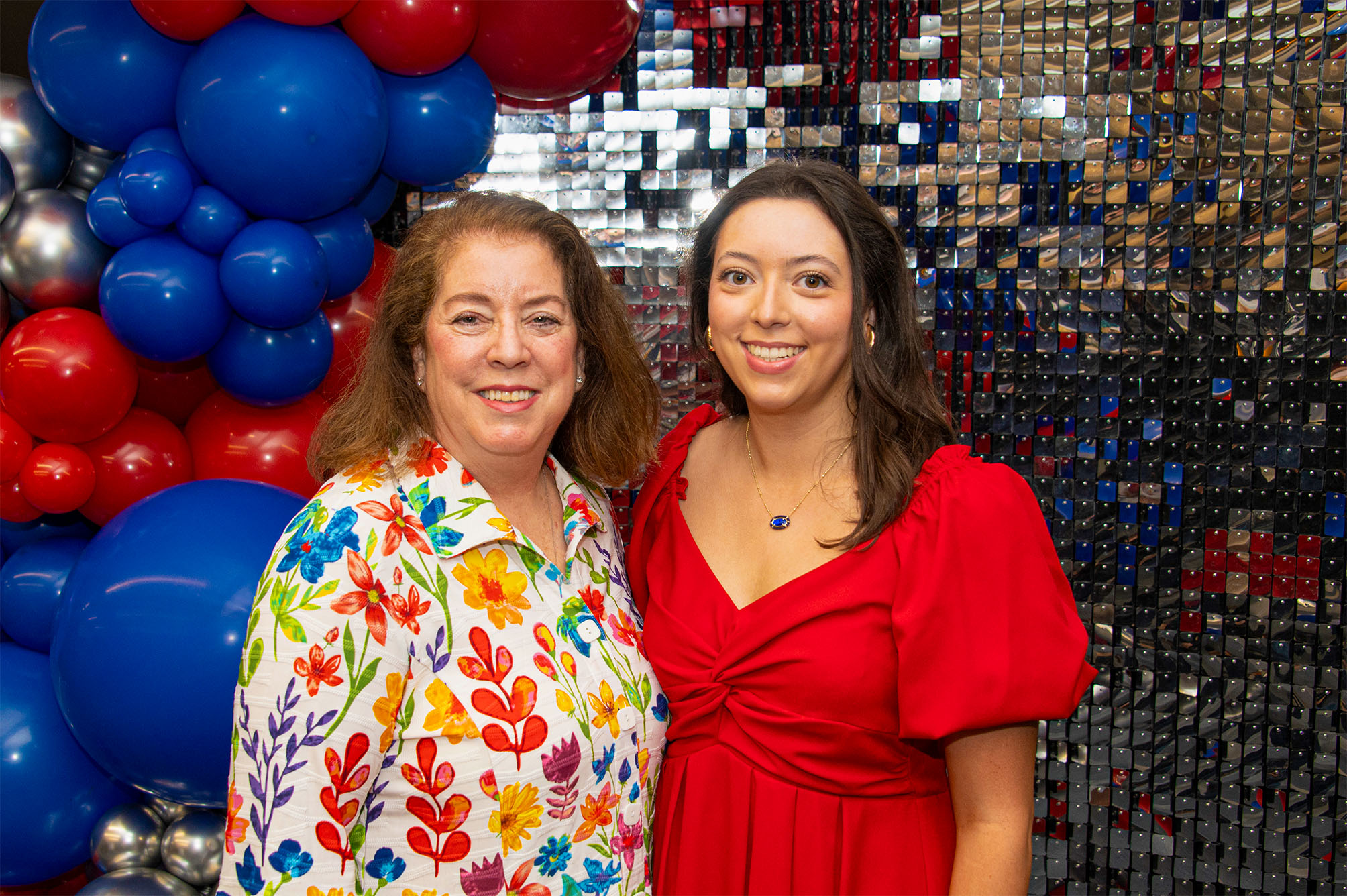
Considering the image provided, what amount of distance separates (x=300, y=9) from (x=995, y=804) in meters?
1.78

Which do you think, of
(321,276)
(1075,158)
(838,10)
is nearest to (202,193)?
(321,276)

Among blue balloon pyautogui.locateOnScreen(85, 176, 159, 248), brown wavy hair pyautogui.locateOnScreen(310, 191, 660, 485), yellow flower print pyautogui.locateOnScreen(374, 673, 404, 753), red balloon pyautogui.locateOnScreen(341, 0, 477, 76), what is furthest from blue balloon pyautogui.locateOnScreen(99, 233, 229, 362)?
yellow flower print pyautogui.locateOnScreen(374, 673, 404, 753)

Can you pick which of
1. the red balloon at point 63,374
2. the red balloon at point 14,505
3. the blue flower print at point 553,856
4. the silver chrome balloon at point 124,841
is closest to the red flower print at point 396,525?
the blue flower print at point 553,856

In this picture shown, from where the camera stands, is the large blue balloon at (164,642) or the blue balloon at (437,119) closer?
the large blue balloon at (164,642)

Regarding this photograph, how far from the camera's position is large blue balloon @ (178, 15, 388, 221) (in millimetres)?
1739

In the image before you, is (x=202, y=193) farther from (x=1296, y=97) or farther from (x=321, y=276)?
(x=1296, y=97)

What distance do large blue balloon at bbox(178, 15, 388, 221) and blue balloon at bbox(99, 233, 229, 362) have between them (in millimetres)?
160

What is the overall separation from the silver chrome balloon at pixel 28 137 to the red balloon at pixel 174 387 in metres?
0.41

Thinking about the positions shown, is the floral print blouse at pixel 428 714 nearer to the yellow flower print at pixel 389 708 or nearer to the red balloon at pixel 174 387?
the yellow flower print at pixel 389 708

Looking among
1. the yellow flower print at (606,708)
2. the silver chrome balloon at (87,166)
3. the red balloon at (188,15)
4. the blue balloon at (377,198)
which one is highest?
the red balloon at (188,15)

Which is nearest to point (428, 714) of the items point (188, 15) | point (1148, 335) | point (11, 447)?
point (11, 447)

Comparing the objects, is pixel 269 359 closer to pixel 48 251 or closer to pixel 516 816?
pixel 48 251

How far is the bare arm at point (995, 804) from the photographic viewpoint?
1.38 meters

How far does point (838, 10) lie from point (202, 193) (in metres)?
1.32
